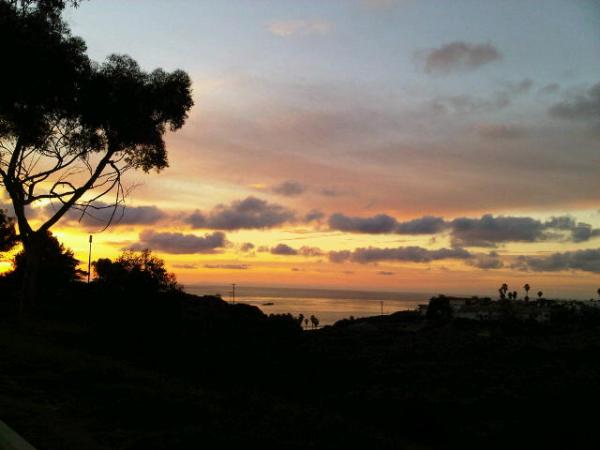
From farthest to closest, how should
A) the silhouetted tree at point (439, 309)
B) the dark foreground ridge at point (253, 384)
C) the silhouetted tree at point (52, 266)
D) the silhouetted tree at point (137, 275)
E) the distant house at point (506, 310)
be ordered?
the silhouetted tree at point (439, 309) < the distant house at point (506, 310) < the silhouetted tree at point (52, 266) < the silhouetted tree at point (137, 275) < the dark foreground ridge at point (253, 384)

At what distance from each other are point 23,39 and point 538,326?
171 ft

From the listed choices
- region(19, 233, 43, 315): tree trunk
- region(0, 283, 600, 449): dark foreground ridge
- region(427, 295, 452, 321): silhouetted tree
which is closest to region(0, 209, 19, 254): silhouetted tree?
region(0, 283, 600, 449): dark foreground ridge

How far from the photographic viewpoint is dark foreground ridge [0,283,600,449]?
9.67 m

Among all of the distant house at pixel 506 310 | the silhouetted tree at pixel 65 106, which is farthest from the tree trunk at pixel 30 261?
the distant house at pixel 506 310

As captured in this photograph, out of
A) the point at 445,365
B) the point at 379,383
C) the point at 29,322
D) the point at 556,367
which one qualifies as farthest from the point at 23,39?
the point at 556,367

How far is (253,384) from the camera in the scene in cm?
2061

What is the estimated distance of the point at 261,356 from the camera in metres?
25.2

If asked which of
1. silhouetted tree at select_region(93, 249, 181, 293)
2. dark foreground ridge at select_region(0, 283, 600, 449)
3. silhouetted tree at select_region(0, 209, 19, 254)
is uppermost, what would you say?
silhouetted tree at select_region(0, 209, 19, 254)

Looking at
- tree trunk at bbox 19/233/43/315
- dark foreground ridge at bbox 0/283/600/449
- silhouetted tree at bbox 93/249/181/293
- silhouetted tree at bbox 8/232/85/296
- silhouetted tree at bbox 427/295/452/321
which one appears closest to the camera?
dark foreground ridge at bbox 0/283/600/449

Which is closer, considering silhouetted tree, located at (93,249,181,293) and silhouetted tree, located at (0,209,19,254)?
silhouetted tree, located at (93,249,181,293)

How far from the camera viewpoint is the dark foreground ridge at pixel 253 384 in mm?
9666

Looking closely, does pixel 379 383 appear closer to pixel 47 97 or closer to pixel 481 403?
pixel 481 403

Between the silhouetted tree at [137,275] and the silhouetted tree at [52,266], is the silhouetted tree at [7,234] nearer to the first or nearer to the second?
the silhouetted tree at [52,266]

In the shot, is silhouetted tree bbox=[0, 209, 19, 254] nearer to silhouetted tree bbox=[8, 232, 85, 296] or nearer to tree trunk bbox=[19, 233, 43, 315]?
silhouetted tree bbox=[8, 232, 85, 296]
